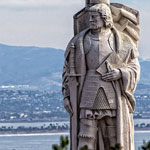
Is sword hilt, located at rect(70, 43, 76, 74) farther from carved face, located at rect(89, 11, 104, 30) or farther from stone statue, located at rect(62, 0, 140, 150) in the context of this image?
carved face, located at rect(89, 11, 104, 30)

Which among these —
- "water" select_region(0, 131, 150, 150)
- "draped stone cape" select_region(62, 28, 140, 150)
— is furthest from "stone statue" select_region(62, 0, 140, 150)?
"water" select_region(0, 131, 150, 150)

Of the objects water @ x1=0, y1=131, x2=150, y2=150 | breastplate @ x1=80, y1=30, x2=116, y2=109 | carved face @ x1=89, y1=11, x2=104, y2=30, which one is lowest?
Result: water @ x1=0, y1=131, x2=150, y2=150

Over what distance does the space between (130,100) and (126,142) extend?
0.86 metres

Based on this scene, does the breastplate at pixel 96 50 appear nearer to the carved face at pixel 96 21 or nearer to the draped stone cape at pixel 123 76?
the draped stone cape at pixel 123 76

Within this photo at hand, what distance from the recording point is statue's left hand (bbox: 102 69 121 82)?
2519 centimetres

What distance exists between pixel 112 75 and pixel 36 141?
222 feet

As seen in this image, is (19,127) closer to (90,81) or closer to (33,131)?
(33,131)

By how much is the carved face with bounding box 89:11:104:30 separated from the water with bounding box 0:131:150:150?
34.1 m

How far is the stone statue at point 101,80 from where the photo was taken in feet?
82.8

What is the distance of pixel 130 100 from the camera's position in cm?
2547

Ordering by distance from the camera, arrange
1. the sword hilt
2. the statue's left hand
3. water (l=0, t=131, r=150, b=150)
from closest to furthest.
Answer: the statue's left hand → the sword hilt → water (l=0, t=131, r=150, b=150)

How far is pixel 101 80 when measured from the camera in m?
25.2

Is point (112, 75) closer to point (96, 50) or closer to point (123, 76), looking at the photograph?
point (123, 76)

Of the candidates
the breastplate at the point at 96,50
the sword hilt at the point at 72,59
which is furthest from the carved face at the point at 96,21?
the sword hilt at the point at 72,59
